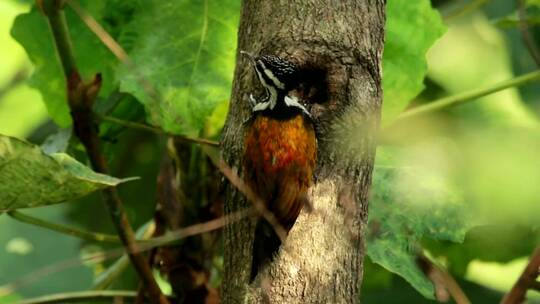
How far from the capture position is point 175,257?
263 cm

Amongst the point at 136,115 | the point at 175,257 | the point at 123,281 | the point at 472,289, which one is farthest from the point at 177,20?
the point at 472,289

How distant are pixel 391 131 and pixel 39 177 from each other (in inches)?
38.4

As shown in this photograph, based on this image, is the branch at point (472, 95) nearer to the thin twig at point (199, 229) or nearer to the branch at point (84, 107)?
the thin twig at point (199, 229)

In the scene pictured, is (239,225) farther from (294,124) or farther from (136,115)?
(136,115)

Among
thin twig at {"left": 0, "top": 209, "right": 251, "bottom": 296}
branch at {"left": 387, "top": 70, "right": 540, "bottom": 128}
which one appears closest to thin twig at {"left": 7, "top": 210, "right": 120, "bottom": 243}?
thin twig at {"left": 0, "top": 209, "right": 251, "bottom": 296}

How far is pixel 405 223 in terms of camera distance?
2479mm

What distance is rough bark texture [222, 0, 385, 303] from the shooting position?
1.93 metres

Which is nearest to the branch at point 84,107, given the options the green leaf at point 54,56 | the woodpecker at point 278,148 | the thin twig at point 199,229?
the thin twig at point 199,229

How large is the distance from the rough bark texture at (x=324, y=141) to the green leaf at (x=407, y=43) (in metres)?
0.68

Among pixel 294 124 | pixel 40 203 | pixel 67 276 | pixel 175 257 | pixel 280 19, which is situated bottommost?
pixel 67 276

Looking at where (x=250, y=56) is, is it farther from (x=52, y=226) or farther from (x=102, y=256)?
(x=52, y=226)

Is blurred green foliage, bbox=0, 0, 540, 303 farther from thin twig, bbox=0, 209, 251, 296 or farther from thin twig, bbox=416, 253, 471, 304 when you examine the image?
thin twig, bbox=416, 253, 471, 304

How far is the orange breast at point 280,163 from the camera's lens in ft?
6.74

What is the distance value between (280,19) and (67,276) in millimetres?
1468
